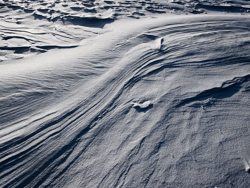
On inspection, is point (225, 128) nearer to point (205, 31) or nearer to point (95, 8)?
point (205, 31)

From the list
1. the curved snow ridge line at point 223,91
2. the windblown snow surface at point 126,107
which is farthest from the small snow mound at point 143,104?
the curved snow ridge line at point 223,91

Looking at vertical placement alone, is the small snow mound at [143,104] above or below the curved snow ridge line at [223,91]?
below

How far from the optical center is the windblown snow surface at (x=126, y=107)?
30.8 inches

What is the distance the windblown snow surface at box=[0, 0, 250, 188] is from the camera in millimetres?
783

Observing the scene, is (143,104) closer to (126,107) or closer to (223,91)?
(126,107)

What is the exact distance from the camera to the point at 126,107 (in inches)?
42.0

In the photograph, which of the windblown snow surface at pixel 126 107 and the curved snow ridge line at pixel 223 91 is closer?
the windblown snow surface at pixel 126 107

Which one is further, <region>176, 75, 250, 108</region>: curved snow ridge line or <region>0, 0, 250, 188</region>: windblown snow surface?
<region>176, 75, 250, 108</region>: curved snow ridge line

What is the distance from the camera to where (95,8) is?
257 centimetres

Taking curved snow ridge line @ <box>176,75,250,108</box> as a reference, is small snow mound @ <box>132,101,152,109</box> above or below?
below

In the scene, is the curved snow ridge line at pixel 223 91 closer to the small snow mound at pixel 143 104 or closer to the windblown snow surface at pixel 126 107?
the windblown snow surface at pixel 126 107

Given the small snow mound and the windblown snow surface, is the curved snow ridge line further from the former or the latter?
the small snow mound

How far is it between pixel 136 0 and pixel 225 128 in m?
2.74

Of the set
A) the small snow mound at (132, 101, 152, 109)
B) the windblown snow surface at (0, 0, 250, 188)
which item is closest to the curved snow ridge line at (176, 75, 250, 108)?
the windblown snow surface at (0, 0, 250, 188)
